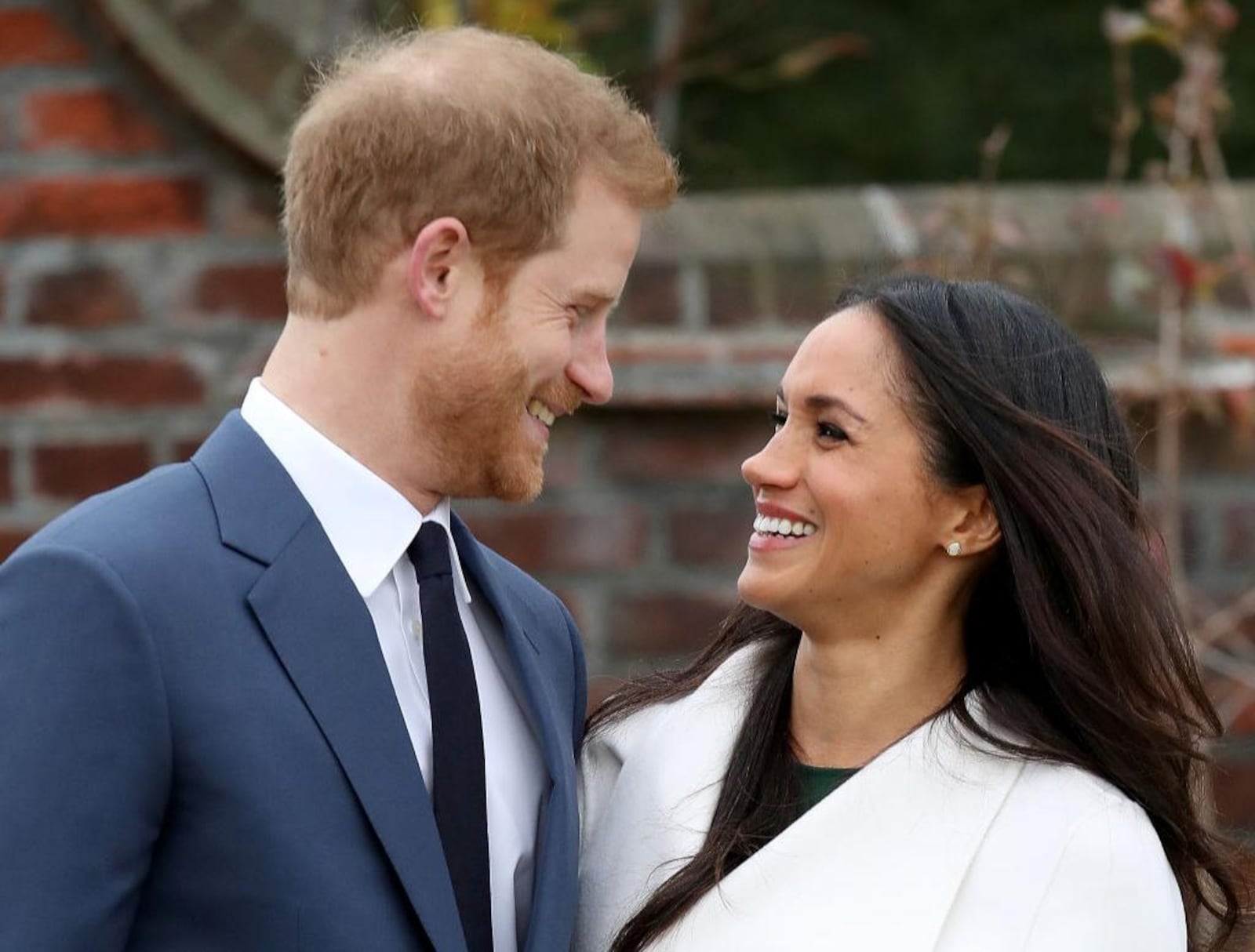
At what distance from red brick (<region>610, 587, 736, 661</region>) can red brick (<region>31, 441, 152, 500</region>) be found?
91 cm

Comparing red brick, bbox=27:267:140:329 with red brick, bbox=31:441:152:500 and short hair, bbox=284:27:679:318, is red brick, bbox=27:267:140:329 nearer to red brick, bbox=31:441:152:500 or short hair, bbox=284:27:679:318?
red brick, bbox=31:441:152:500

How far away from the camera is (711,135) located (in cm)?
511

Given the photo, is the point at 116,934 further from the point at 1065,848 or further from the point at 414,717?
the point at 1065,848

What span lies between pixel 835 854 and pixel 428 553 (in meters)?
0.65

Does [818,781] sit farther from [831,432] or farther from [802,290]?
[802,290]

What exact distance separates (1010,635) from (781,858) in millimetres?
457

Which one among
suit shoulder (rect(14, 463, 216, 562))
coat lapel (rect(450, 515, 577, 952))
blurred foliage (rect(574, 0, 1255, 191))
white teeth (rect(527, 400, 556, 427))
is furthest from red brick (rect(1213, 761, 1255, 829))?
suit shoulder (rect(14, 463, 216, 562))

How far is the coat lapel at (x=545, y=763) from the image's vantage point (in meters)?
2.66

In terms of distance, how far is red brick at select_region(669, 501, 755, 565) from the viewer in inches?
167

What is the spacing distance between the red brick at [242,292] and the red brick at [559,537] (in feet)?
1.76

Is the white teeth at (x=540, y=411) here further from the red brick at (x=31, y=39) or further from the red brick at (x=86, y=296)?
the red brick at (x=31, y=39)

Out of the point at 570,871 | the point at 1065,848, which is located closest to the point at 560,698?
the point at 570,871

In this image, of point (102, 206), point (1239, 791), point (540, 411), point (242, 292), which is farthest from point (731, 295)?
point (540, 411)

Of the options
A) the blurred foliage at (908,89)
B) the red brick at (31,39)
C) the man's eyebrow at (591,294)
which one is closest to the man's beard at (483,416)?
the man's eyebrow at (591,294)
